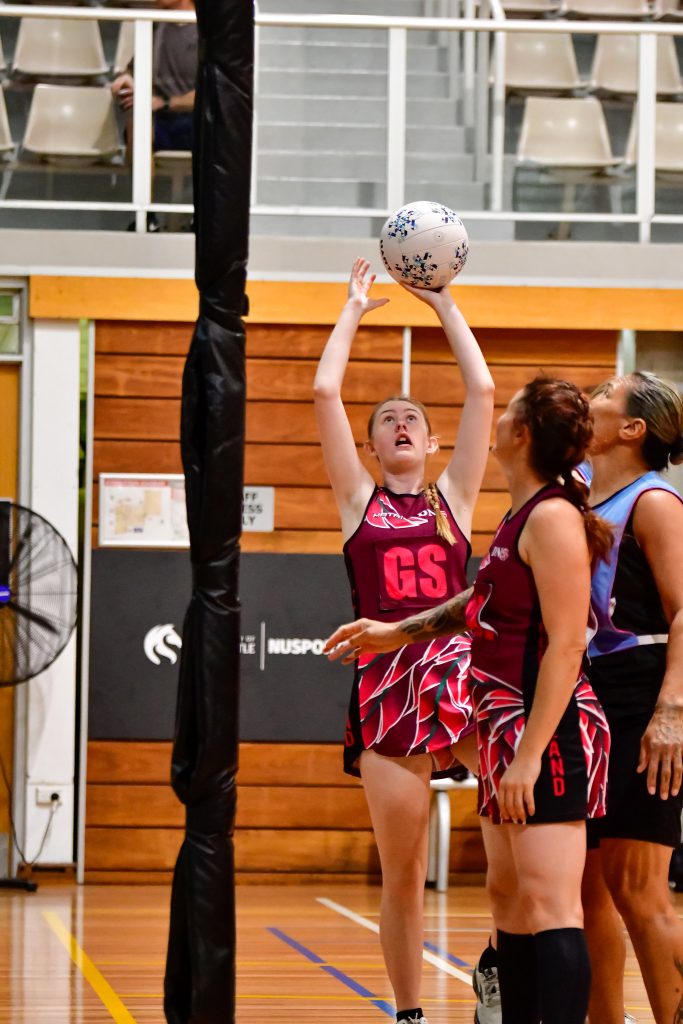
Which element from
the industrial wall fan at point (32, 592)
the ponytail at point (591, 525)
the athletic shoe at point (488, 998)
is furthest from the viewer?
the industrial wall fan at point (32, 592)

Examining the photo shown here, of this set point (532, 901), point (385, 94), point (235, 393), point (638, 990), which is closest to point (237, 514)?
point (235, 393)

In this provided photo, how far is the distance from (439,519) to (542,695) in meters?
1.21

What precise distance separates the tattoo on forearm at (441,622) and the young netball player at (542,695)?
20 centimetres

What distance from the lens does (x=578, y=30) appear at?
7.84 meters

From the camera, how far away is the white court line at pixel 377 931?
5180 millimetres

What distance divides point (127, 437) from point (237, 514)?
4.82 m

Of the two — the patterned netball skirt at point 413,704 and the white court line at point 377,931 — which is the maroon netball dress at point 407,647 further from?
the white court line at point 377,931

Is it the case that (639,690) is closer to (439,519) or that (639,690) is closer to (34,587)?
(439,519)

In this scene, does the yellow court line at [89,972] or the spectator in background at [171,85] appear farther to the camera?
the spectator in background at [171,85]

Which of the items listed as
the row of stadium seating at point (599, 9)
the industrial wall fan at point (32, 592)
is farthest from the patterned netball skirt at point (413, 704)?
the row of stadium seating at point (599, 9)

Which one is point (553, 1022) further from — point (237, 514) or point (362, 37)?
point (362, 37)

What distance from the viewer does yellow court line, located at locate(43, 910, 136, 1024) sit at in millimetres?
4391

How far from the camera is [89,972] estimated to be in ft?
16.8

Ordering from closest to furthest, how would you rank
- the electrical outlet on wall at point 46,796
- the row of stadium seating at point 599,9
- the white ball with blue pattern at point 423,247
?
the white ball with blue pattern at point 423,247 → the electrical outlet on wall at point 46,796 → the row of stadium seating at point 599,9
